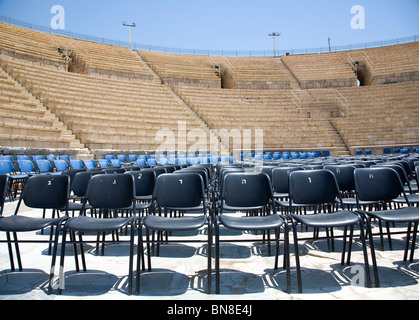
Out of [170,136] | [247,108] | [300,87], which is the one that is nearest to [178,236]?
[170,136]

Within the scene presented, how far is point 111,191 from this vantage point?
3.31 meters

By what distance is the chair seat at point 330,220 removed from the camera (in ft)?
8.62

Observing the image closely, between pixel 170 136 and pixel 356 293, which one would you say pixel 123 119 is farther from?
pixel 356 293

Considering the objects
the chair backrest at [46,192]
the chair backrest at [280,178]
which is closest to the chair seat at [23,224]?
the chair backrest at [46,192]

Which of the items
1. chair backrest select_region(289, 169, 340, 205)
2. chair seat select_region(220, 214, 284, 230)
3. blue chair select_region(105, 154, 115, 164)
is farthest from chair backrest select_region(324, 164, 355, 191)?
blue chair select_region(105, 154, 115, 164)

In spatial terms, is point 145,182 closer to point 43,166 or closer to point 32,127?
point 43,166

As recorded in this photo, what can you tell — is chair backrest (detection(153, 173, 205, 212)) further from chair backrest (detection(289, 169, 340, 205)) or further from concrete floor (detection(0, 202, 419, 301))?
chair backrest (detection(289, 169, 340, 205))

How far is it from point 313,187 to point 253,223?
1.06m

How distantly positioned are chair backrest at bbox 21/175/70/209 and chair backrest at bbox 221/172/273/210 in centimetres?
184

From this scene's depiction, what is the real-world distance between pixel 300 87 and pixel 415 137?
414 inches

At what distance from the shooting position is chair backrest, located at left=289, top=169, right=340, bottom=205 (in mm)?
3355

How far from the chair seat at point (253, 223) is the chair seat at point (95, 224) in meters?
0.99

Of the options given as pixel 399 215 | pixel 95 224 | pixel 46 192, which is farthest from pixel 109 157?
pixel 399 215
